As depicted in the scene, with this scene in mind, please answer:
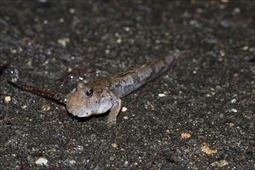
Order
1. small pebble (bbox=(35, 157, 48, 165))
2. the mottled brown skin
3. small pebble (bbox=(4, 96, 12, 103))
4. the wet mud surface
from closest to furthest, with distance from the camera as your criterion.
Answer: small pebble (bbox=(35, 157, 48, 165))
the wet mud surface
the mottled brown skin
small pebble (bbox=(4, 96, 12, 103))

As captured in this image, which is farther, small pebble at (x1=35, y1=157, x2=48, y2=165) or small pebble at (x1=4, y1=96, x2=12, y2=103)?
small pebble at (x1=4, y1=96, x2=12, y2=103)

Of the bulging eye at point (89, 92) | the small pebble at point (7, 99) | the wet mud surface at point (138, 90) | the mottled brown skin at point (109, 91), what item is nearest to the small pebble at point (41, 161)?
the wet mud surface at point (138, 90)

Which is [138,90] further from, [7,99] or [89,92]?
[7,99]

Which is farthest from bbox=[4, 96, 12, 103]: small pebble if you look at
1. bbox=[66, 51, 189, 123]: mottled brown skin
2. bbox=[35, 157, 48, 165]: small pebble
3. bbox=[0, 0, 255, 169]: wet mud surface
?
bbox=[35, 157, 48, 165]: small pebble

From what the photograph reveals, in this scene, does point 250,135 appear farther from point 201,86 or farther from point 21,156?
point 21,156

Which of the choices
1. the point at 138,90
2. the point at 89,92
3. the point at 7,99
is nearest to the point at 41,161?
the point at 89,92

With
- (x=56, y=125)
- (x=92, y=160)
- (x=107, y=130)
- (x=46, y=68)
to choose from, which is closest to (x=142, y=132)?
(x=107, y=130)

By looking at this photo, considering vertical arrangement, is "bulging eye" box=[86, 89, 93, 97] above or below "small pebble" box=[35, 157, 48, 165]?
above

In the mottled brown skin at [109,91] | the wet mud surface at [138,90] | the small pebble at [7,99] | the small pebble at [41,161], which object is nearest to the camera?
the small pebble at [41,161]

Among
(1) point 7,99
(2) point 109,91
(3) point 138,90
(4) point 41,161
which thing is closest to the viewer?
(4) point 41,161

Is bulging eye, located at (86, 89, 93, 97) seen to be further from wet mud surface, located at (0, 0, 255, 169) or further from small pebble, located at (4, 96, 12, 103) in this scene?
small pebble, located at (4, 96, 12, 103)

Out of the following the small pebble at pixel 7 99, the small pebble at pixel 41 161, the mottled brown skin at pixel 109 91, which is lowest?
the small pebble at pixel 7 99

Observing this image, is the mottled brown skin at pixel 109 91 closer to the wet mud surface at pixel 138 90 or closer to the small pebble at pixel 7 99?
the wet mud surface at pixel 138 90
